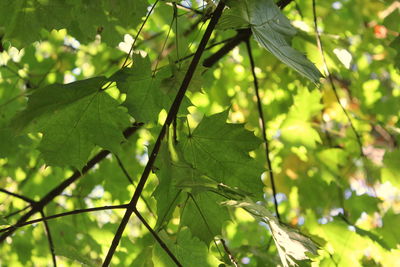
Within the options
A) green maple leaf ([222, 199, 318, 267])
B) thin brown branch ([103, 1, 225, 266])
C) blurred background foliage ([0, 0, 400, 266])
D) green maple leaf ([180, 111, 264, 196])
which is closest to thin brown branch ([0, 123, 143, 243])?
blurred background foliage ([0, 0, 400, 266])

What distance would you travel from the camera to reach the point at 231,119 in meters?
3.10

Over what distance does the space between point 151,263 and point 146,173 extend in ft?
1.81

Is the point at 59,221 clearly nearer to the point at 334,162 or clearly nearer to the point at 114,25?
the point at 114,25

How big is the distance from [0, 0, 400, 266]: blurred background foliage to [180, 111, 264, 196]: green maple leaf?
4.8 inches

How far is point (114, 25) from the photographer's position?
197 centimetres

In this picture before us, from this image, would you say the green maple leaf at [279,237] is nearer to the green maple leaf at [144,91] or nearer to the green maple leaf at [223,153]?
the green maple leaf at [223,153]

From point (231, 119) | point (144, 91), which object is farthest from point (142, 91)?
point (231, 119)

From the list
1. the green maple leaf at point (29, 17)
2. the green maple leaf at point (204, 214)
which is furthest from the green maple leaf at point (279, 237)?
the green maple leaf at point (29, 17)

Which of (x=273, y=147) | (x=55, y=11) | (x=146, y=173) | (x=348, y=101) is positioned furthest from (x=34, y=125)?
(x=348, y=101)

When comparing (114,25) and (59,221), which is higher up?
(114,25)

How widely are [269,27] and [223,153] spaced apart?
1.21ft

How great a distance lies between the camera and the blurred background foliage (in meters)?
1.78

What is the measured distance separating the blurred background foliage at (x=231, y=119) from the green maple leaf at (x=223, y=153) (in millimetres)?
123

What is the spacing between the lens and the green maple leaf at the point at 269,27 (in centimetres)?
98
